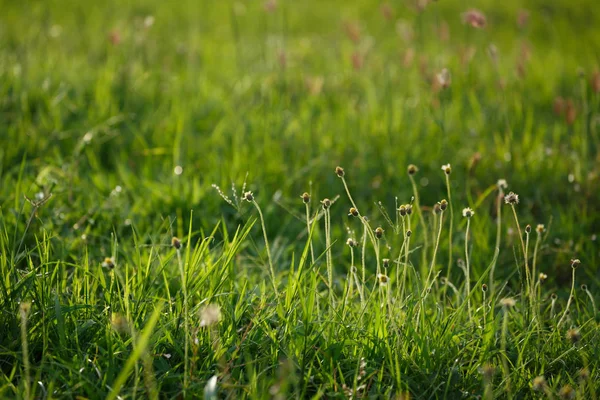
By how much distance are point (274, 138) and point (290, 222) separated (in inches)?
28.5

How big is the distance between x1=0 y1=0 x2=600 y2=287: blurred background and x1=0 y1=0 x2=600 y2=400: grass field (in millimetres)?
17

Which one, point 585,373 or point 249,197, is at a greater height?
point 249,197

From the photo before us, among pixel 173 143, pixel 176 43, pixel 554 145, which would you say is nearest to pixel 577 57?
pixel 554 145

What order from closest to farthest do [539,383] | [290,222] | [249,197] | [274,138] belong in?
1. [539,383]
2. [249,197]
3. [290,222]
4. [274,138]

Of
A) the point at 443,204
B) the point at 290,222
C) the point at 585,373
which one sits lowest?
the point at 290,222

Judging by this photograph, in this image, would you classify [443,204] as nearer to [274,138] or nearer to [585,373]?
[585,373]

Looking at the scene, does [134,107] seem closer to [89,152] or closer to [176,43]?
[89,152]

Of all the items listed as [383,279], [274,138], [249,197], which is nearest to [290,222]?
[274,138]

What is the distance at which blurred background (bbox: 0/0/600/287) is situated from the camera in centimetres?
263

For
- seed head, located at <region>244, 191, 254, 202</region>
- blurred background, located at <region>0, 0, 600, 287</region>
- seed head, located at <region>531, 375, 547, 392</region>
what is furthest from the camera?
blurred background, located at <region>0, 0, 600, 287</region>

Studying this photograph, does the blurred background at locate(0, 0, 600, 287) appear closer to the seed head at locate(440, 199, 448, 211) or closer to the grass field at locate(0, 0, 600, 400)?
the grass field at locate(0, 0, 600, 400)

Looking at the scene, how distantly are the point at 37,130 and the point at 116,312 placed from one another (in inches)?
70.3

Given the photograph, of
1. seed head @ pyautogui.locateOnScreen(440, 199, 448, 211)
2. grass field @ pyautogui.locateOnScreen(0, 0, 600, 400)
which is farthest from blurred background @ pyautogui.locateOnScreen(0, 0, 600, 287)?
seed head @ pyautogui.locateOnScreen(440, 199, 448, 211)

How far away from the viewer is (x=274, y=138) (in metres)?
3.32
